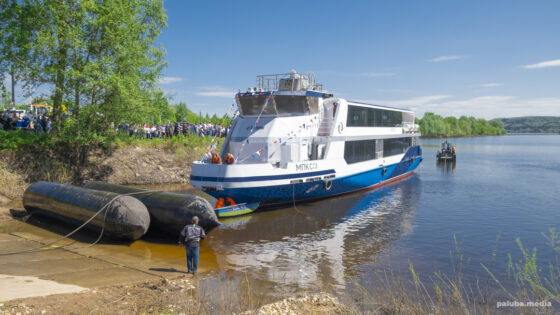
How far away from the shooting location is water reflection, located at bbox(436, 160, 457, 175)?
37.9 meters

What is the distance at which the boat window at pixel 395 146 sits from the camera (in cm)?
2714

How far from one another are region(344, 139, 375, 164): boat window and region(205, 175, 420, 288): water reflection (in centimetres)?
245

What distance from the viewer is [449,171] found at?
124ft

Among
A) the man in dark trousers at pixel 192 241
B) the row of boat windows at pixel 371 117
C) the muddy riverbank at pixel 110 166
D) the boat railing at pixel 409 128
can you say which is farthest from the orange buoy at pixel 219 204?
the boat railing at pixel 409 128

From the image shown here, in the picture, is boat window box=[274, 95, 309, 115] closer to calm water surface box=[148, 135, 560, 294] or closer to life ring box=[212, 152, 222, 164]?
life ring box=[212, 152, 222, 164]

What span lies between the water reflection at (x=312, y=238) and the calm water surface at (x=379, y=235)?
0.10 feet

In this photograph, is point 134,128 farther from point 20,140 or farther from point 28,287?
point 28,287

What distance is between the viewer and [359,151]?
23.4 metres

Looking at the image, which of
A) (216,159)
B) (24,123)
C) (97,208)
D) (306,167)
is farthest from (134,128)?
(97,208)

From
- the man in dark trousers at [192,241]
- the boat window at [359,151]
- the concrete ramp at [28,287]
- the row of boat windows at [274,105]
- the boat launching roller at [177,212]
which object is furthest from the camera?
the boat window at [359,151]

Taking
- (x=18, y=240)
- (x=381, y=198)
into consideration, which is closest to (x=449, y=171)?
(x=381, y=198)

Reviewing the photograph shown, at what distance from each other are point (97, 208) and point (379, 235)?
1030cm

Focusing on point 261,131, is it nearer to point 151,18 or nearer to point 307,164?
point 307,164

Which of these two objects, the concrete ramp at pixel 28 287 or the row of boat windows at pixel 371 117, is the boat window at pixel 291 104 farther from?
the concrete ramp at pixel 28 287
